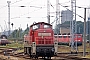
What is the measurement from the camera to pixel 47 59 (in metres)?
27.6

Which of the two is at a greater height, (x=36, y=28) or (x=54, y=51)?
(x=36, y=28)

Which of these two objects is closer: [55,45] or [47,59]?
[55,45]

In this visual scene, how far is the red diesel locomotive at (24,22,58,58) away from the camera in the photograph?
25.8 m

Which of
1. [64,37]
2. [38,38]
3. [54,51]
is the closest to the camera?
[54,51]

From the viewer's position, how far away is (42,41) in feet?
89.0

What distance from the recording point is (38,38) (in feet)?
89.7

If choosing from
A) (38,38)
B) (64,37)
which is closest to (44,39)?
(38,38)

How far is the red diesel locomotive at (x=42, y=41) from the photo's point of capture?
84.7 feet

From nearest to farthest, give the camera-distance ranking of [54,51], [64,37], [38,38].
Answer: [54,51] < [38,38] < [64,37]

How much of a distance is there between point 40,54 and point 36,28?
2.91 metres

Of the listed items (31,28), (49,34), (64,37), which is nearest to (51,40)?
(49,34)

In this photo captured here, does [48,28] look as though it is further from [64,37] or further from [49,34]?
[64,37]

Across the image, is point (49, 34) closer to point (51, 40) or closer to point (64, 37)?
point (51, 40)

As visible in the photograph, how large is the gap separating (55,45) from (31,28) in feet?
12.5
